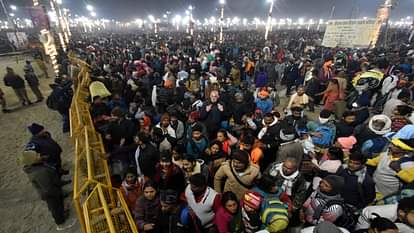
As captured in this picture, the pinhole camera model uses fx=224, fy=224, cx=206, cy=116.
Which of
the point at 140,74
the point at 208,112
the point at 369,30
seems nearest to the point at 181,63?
the point at 140,74

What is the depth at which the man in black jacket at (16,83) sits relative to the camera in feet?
31.7

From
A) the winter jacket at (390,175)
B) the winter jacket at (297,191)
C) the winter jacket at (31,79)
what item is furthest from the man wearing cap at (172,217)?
the winter jacket at (31,79)

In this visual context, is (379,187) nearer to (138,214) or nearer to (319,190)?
(319,190)

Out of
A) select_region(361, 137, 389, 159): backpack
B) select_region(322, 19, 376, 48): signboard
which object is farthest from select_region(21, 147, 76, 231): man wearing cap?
select_region(322, 19, 376, 48): signboard

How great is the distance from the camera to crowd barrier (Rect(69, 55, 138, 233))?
8.91 ft

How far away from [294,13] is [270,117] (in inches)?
4671

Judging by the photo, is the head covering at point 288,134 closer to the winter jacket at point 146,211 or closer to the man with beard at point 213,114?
the man with beard at point 213,114

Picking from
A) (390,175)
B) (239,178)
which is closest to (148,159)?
(239,178)

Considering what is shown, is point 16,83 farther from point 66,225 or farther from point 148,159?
point 148,159

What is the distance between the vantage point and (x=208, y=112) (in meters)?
5.77

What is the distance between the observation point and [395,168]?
3238mm

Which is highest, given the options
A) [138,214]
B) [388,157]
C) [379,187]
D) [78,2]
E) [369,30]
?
[78,2]

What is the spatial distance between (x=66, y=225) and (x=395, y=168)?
5865 millimetres

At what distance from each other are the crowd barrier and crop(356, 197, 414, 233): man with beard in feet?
9.11
